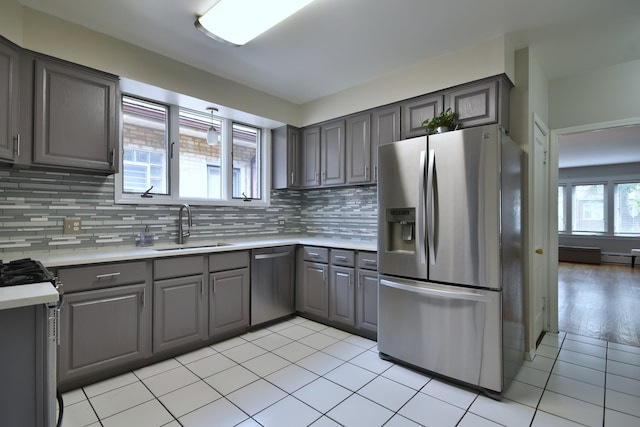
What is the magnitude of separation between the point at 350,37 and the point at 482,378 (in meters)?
2.65

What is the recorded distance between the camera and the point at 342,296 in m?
3.13

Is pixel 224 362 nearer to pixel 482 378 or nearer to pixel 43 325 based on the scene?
pixel 43 325

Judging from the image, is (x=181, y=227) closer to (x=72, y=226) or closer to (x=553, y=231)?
(x=72, y=226)

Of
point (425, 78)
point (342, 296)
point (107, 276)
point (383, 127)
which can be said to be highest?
point (425, 78)

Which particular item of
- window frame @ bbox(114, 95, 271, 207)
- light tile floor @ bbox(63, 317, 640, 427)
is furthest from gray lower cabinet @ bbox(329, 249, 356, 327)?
window frame @ bbox(114, 95, 271, 207)

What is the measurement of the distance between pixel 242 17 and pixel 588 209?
34.6 ft

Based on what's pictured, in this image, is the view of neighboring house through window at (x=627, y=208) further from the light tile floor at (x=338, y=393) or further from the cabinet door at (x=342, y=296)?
the cabinet door at (x=342, y=296)

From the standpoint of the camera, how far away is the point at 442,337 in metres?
2.22

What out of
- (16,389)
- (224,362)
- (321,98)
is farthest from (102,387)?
(321,98)

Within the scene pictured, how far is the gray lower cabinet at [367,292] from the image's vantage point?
2.89 m

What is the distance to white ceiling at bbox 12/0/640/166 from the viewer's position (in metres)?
2.10

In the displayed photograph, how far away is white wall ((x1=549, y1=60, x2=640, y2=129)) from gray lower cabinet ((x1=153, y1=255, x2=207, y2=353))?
149 inches

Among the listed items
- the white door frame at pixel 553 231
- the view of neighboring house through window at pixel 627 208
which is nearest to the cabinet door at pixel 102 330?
the white door frame at pixel 553 231

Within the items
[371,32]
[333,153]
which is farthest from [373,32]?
[333,153]
